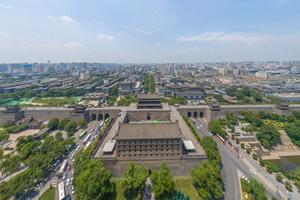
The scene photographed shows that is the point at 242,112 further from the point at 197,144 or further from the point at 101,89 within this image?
the point at 101,89

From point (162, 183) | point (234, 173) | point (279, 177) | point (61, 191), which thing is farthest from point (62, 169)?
point (279, 177)

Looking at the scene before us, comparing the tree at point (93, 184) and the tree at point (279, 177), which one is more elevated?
the tree at point (93, 184)

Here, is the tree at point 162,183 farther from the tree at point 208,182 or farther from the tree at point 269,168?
the tree at point 269,168

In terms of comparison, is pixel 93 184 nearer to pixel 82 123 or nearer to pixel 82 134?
pixel 82 134

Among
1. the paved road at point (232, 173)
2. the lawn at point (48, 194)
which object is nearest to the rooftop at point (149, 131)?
the paved road at point (232, 173)

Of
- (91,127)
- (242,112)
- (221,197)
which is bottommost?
(221,197)

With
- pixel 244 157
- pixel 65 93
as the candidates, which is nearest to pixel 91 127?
pixel 244 157
